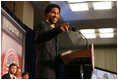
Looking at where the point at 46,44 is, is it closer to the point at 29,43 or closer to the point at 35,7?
the point at 35,7

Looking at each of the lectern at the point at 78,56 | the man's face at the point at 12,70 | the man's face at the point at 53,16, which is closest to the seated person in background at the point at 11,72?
the man's face at the point at 12,70

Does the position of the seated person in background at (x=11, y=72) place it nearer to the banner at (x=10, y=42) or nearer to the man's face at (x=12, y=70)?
the man's face at (x=12, y=70)

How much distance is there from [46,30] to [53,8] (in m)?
0.21

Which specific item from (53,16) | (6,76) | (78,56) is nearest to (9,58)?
(6,76)

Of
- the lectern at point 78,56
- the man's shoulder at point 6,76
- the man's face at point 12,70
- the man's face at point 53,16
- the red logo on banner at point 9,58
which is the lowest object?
the man's shoulder at point 6,76

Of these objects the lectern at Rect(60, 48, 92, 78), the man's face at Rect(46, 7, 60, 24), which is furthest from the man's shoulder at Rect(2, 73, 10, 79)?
the lectern at Rect(60, 48, 92, 78)

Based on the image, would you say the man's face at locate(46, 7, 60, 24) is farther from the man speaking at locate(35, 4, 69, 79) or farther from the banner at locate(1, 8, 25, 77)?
the banner at locate(1, 8, 25, 77)

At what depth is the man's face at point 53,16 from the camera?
6.15 feet

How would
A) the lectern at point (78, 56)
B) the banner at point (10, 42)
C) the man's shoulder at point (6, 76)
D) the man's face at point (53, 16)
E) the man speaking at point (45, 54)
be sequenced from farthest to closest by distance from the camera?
1. the banner at point (10, 42)
2. the man's shoulder at point (6, 76)
3. the man's face at point (53, 16)
4. the man speaking at point (45, 54)
5. the lectern at point (78, 56)

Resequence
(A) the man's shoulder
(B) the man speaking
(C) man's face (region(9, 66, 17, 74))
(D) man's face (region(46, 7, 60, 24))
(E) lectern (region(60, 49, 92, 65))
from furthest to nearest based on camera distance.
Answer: (C) man's face (region(9, 66, 17, 74)) < (A) the man's shoulder < (D) man's face (region(46, 7, 60, 24)) < (B) the man speaking < (E) lectern (region(60, 49, 92, 65))

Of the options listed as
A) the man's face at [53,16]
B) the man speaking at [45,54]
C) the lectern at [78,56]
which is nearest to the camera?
the lectern at [78,56]

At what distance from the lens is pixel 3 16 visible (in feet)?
9.63

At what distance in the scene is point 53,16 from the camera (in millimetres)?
1877

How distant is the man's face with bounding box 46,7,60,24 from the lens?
1.87 m
